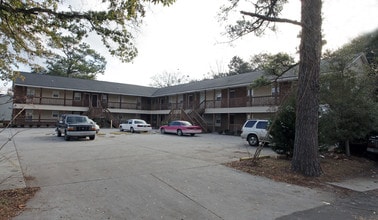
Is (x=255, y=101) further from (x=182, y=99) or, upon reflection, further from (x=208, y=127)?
(x=182, y=99)

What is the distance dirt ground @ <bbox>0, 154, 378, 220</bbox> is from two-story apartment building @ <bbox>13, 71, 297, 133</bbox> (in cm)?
1250

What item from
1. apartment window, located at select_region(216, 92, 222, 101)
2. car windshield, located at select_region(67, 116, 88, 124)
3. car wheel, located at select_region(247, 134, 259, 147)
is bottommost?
car wheel, located at select_region(247, 134, 259, 147)

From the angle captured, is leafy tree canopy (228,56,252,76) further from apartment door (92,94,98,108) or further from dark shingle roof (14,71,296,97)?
apartment door (92,94,98,108)

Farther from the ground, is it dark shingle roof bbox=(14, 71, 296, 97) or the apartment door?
dark shingle roof bbox=(14, 71, 296, 97)

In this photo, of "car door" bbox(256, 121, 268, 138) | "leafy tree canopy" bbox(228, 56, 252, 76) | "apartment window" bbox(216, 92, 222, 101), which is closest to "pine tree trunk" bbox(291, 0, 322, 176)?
"car door" bbox(256, 121, 268, 138)

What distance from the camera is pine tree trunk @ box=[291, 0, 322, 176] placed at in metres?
7.99

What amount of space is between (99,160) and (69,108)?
27897 mm

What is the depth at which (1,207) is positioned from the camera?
453 centimetres

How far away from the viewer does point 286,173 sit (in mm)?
8070

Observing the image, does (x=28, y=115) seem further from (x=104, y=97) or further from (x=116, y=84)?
(x=116, y=84)

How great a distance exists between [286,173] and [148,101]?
125 ft

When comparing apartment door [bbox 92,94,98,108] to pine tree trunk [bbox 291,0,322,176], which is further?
apartment door [bbox 92,94,98,108]

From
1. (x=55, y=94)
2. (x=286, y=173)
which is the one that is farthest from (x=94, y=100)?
(x=286, y=173)

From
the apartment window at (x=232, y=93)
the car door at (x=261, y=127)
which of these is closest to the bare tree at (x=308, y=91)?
the car door at (x=261, y=127)
